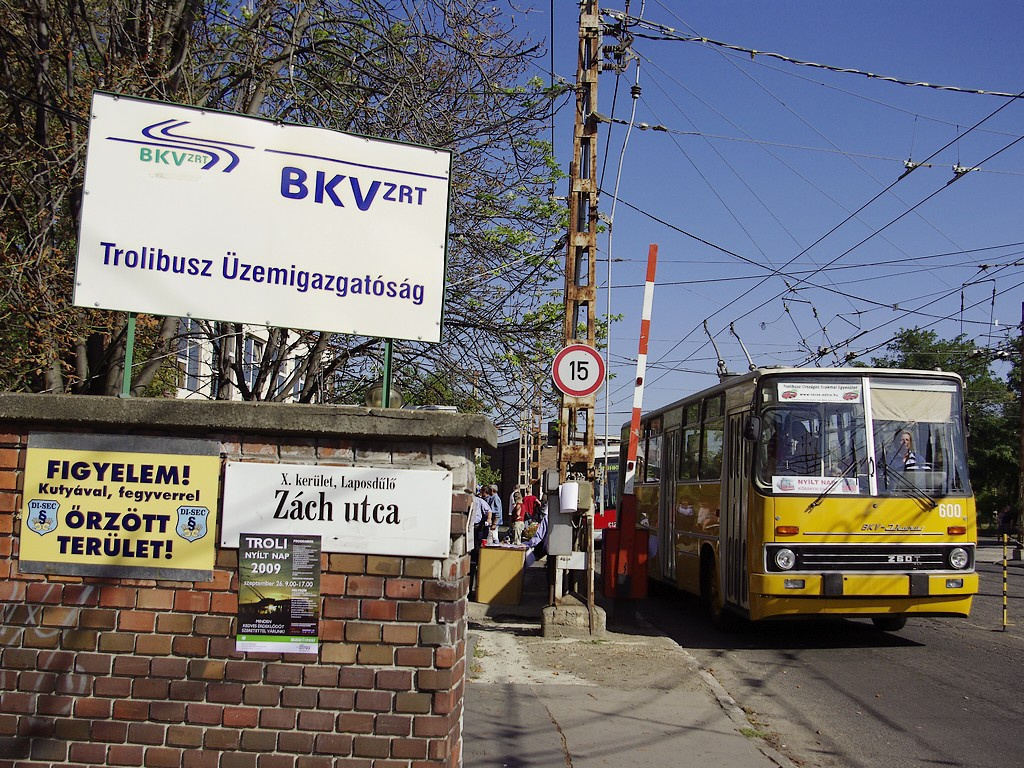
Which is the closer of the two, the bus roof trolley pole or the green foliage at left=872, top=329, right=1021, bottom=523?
the bus roof trolley pole

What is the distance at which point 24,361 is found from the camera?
9.69 meters

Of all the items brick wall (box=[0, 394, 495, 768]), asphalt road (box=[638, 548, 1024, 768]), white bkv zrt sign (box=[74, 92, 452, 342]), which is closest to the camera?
brick wall (box=[0, 394, 495, 768])

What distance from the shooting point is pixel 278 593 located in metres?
4.09

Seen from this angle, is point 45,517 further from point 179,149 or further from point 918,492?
point 918,492

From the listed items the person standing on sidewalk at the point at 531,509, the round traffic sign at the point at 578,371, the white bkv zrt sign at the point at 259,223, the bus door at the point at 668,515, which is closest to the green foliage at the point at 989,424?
the person standing on sidewalk at the point at 531,509

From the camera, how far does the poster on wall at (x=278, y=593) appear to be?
4.07m

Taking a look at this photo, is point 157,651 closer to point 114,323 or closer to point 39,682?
point 39,682

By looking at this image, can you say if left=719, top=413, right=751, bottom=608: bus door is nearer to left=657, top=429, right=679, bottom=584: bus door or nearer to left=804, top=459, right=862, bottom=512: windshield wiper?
left=804, top=459, right=862, bottom=512: windshield wiper

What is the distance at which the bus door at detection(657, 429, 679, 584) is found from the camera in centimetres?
1532

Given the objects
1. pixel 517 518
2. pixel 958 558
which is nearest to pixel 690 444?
pixel 958 558

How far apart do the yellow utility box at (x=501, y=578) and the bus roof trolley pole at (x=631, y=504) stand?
1.35 m

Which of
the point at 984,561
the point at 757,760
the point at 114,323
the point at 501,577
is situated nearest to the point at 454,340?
the point at 501,577

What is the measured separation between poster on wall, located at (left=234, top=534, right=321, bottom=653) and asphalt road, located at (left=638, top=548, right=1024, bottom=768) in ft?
12.7

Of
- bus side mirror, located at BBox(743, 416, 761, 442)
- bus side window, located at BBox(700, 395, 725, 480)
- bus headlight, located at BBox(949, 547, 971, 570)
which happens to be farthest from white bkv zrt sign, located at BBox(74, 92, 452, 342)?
bus side window, located at BBox(700, 395, 725, 480)
